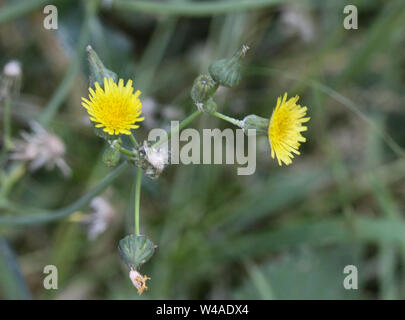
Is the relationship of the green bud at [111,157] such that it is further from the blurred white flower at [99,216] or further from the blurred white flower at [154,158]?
the blurred white flower at [99,216]

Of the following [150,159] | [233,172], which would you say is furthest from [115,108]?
[233,172]

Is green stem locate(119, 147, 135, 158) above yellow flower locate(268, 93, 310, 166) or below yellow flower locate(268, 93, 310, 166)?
below

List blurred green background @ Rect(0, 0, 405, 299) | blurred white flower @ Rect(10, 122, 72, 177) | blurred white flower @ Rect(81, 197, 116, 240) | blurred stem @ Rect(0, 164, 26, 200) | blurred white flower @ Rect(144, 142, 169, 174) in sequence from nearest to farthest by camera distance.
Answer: blurred white flower @ Rect(144, 142, 169, 174)
blurred stem @ Rect(0, 164, 26, 200)
blurred white flower @ Rect(10, 122, 72, 177)
blurred white flower @ Rect(81, 197, 116, 240)
blurred green background @ Rect(0, 0, 405, 299)

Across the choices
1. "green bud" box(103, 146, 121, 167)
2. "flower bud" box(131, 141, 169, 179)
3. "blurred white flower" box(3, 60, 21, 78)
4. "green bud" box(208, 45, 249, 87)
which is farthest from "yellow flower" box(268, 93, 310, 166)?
"blurred white flower" box(3, 60, 21, 78)

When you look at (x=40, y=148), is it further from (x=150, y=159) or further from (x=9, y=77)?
(x=150, y=159)

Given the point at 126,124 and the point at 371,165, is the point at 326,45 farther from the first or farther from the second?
the point at 126,124

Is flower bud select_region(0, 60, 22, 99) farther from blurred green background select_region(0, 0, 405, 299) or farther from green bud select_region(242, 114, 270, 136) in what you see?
green bud select_region(242, 114, 270, 136)

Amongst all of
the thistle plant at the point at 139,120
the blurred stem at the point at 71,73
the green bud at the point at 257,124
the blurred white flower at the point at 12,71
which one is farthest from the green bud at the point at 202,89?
the blurred white flower at the point at 12,71
